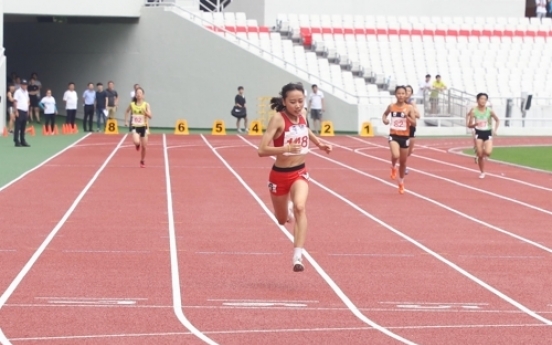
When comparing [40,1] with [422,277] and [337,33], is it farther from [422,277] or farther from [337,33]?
[422,277]

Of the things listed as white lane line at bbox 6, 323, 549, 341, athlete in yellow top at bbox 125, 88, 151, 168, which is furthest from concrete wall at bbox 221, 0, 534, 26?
white lane line at bbox 6, 323, 549, 341

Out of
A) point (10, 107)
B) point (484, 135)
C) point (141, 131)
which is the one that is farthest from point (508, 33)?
point (141, 131)

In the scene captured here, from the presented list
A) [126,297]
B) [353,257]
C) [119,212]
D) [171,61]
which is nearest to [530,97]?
[171,61]

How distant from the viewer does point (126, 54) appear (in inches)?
1762

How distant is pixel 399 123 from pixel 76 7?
2373 centimetres

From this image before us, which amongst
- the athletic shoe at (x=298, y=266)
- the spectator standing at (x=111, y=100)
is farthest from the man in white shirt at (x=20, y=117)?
the athletic shoe at (x=298, y=266)

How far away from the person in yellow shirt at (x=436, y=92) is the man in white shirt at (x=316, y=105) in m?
4.02

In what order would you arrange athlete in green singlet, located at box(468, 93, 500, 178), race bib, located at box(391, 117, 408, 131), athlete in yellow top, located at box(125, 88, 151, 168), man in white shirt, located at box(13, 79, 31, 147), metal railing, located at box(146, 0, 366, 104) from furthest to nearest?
metal railing, located at box(146, 0, 366, 104), man in white shirt, located at box(13, 79, 31, 147), athlete in yellow top, located at box(125, 88, 151, 168), athlete in green singlet, located at box(468, 93, 500, 178), race bib, located at box(391, 117, 408, 131)

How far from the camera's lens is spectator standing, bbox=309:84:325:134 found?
40.6 m

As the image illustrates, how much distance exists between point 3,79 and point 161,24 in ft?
23.6

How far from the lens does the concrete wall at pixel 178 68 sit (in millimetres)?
42531

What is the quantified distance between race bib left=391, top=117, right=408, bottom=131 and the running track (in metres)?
1.18

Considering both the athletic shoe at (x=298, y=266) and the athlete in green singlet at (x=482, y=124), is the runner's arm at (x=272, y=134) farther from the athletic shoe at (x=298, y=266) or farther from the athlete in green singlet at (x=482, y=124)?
the athlete in green singlet at (x=482, y=124)

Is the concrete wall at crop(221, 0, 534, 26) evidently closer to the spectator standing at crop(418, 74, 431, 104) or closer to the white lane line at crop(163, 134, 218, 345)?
the spectator standing at crop(418, 74, 431, 104)
